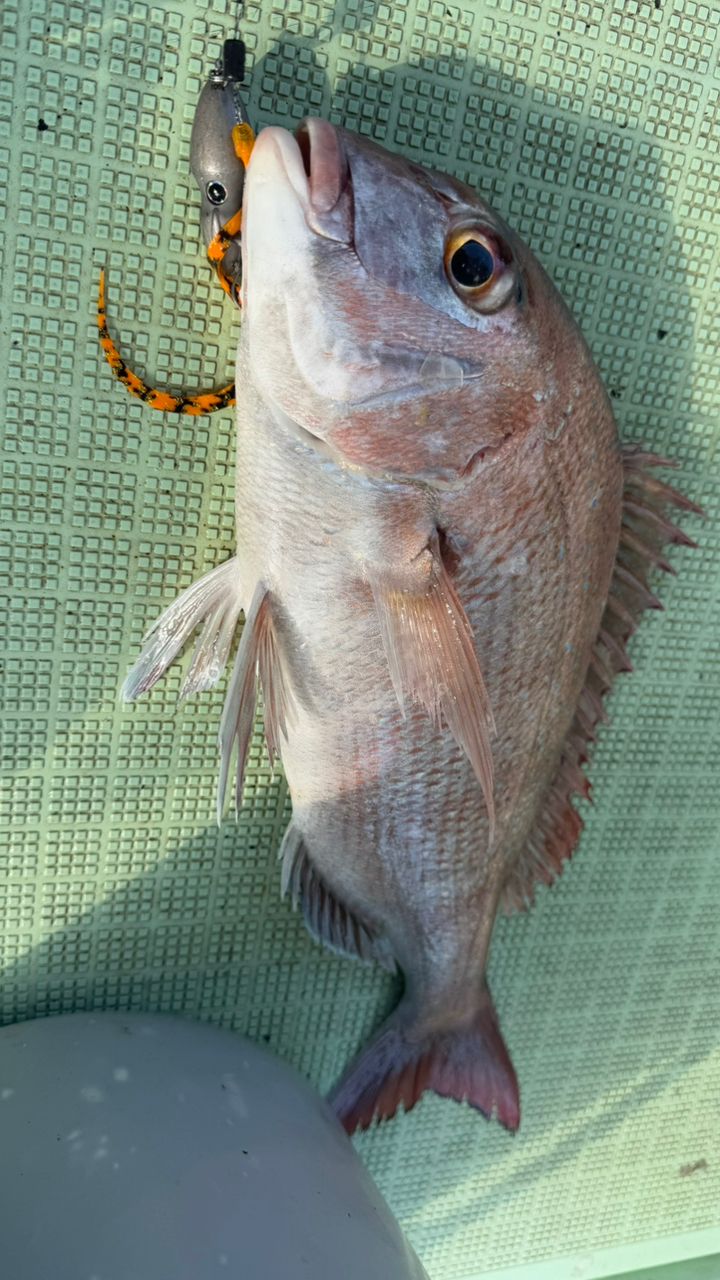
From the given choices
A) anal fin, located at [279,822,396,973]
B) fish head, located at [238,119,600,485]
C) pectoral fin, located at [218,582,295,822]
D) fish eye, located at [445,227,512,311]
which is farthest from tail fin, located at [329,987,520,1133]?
fish eye, located at [445,227,512,311]

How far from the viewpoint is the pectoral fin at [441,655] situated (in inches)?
39.2

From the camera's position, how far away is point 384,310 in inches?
35.6

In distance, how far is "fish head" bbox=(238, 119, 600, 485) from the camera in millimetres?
884

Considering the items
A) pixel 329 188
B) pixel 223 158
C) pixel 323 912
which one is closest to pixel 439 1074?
pixel 323 912

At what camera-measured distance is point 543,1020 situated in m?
1.84

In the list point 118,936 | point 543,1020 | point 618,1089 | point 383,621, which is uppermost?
point 383,621

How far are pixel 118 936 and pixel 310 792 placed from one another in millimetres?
501

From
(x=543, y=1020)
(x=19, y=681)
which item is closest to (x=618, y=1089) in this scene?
(x=543, y=1020)

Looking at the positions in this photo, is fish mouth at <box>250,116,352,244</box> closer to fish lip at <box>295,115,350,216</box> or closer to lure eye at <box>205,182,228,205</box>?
→ fish lip at <box>295,115,350,216</box>

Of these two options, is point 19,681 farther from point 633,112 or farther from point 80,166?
point 633,112

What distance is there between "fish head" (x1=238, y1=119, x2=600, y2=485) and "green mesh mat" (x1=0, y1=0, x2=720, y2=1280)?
376 mm

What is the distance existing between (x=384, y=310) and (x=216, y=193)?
15.8 inches

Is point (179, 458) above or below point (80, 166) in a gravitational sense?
below

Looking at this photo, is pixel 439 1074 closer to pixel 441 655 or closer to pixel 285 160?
pixel 441 655
